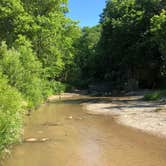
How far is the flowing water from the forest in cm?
150

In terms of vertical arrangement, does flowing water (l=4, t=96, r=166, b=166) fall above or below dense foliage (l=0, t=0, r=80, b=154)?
below

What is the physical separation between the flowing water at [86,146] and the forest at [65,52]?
150 centimetres

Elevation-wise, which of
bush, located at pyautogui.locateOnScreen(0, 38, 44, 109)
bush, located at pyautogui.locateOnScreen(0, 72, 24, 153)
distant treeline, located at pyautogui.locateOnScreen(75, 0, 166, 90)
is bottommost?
bush, located at pyautogui.locateOnScreen(0, 72, 24, 153)

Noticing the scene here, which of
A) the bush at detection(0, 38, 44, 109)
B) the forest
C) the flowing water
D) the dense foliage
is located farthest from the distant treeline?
the flowing water

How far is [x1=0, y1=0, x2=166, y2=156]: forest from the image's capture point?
2864cm

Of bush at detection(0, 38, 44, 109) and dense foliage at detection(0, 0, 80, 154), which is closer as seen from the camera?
bush at detection(0, 38, 44, 109)

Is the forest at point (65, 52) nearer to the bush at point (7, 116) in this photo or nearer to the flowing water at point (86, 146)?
the bush at point (7, 116)

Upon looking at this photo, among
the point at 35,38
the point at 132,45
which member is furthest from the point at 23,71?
the point at 132,45

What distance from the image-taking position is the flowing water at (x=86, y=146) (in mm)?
17109

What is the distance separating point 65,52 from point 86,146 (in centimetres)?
3311

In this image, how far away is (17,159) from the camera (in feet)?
57.1

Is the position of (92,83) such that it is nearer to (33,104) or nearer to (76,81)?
(76,81)

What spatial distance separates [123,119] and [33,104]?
28.4ft

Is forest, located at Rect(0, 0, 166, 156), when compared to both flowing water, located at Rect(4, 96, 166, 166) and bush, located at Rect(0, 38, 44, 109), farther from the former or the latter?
flowing water, located at Rect(4, 96, 166, 166)
